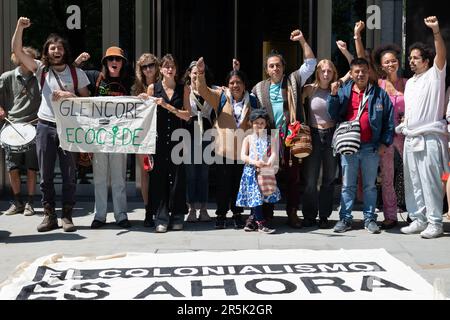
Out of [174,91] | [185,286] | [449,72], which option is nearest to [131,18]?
[174,91]

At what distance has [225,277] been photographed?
5852 millimetres

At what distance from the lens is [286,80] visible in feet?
26.6

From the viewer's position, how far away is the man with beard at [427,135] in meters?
7.62

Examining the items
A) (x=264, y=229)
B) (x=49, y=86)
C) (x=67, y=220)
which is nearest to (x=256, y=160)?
(x=264, y=229)

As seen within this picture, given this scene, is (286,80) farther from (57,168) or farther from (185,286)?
(185,286)

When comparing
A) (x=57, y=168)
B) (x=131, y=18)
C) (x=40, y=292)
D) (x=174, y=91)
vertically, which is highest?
(x=131, y=18)

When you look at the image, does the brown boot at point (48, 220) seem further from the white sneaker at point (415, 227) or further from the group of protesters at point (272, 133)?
the white sneaker at point (415, 227)

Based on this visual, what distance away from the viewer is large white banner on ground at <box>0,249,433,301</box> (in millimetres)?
5375

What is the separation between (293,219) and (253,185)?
0.74 meters

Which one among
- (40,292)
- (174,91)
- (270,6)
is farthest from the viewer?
(270,6)

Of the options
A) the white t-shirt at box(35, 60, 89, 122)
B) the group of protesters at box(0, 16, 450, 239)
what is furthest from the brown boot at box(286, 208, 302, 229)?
the white t-shirt at box(35, 60, 89, 122)

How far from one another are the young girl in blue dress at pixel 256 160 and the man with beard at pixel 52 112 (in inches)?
76.1

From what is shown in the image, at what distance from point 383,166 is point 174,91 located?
8.21ft

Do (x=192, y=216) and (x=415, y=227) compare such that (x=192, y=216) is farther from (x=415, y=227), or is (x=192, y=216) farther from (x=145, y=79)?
(x=415, y=227)
